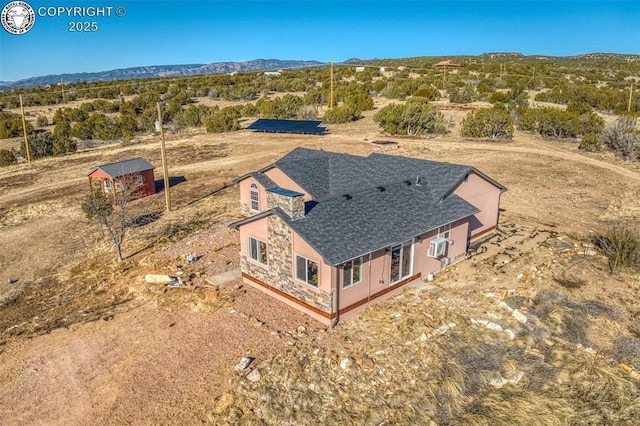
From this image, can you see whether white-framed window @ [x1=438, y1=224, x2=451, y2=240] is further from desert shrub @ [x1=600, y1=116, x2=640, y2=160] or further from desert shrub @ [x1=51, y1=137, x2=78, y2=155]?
desert shrub @ [x1=51, y1=137, x2=78, y2=155]

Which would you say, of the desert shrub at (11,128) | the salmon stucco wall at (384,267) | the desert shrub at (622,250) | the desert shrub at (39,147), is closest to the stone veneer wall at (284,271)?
the salmon stucco wall at (384,267)

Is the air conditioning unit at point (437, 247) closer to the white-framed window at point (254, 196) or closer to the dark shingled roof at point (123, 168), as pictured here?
the white-framed window at point (254, 196)

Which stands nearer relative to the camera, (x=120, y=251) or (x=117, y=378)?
(x=117, y=378)

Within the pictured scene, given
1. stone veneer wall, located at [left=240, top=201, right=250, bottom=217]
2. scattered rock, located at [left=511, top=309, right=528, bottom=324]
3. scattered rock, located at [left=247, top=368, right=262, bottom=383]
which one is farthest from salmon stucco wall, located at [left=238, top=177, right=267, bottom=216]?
scattered rock, located at [left=511, top=309, right=528, bottom=324]

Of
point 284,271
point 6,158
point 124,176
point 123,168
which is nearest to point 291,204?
point 284,271

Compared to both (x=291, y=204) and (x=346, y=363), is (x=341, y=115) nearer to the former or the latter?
(x=291, y=204)

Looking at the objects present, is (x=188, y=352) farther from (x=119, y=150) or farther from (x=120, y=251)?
(x=119, y=150)

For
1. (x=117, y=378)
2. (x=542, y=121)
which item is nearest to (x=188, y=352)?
(x=117, y=378)
